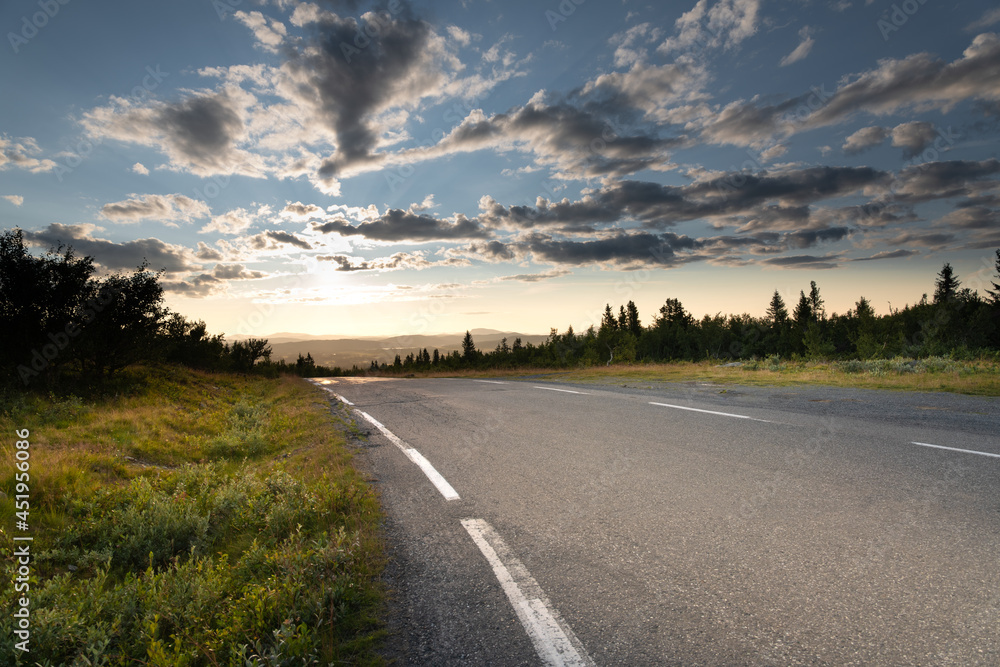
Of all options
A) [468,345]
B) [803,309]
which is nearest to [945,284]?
[803,309]

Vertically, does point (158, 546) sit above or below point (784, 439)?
below

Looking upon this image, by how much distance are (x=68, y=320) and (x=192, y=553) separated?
14040mm

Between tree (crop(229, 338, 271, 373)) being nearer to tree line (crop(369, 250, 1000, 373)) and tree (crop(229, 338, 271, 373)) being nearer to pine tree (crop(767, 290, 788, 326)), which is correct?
tree line (crop(369, 250, 1000, 373))

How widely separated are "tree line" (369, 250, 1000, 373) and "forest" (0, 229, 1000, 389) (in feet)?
0.93

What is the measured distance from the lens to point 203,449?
311 inches

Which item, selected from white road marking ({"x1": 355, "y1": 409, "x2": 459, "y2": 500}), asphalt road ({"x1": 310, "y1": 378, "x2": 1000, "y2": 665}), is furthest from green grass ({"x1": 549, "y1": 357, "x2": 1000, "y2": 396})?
white road marking ({"x1": 355, "y1": 409, "x2": 459, "y2": 500})

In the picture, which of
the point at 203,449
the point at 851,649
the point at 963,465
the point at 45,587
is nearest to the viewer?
the point at 851,649

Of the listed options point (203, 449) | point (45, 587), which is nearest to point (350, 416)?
point (203, 449)

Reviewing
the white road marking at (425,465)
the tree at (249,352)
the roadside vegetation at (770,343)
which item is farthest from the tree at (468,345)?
the white road marking at (425,465)

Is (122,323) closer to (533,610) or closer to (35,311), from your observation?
(35,311)

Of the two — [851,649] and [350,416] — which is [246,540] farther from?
[350,416]

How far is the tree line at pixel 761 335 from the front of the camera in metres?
67.7

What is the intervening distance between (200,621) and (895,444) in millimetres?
7548

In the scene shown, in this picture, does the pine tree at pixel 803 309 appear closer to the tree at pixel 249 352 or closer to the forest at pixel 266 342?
the forest at pixel 266 342
